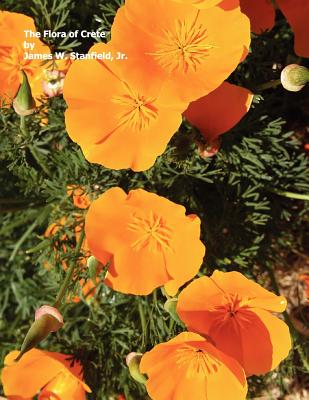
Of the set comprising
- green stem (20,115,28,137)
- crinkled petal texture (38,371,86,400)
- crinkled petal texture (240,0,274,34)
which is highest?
crinkled petal texture (240,0,274,34)

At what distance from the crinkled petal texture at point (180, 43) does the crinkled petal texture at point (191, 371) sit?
1.45 ft

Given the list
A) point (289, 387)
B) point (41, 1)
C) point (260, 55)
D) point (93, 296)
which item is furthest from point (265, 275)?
point (41, 1)

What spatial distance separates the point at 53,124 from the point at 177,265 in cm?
54

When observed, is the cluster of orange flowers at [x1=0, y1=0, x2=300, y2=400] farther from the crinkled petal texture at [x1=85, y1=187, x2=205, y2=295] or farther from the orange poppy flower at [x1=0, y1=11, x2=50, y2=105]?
the orange poppy flower at [x1=0, y1=11, x2=50, y2=105]

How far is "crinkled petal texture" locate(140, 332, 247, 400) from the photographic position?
97 centimetres

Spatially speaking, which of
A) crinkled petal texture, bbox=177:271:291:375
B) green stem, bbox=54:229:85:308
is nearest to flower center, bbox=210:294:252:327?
crinkled petal texture, bbox=177:271:291:375

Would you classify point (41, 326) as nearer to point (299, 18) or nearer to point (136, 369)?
point (136, 369)

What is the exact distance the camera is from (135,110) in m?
1.10

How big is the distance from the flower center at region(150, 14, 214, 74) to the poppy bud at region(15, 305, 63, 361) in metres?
0.51

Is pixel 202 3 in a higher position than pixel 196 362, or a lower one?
higher

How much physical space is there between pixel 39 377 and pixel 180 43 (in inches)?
31.2

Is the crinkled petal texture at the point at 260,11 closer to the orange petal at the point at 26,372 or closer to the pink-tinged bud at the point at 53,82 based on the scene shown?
the pink-tinged bud at the point at 53,82

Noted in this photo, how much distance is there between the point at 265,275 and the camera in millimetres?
1886

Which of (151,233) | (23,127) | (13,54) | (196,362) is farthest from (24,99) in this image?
(196,362)
